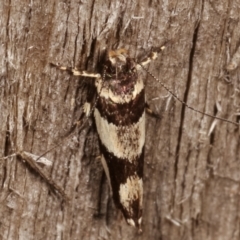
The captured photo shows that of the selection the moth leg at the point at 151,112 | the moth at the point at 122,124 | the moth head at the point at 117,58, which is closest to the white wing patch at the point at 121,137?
the moth at the point at 122,124

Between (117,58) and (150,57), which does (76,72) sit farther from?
(150,57)

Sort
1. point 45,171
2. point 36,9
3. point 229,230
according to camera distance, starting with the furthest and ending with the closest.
Answer: point 229,230, point 45,171, point 36,9

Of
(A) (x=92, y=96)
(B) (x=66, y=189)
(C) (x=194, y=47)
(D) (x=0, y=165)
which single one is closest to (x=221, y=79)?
(C) (x=194, y=47)

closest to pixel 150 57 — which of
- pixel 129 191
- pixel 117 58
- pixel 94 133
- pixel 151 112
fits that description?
pixel 117 58

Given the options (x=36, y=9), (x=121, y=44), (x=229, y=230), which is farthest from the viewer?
(x=229, y=230)

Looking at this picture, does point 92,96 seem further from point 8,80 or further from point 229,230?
point 229,230

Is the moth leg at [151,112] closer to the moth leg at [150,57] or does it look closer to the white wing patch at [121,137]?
the white wing patch at [121,137]
